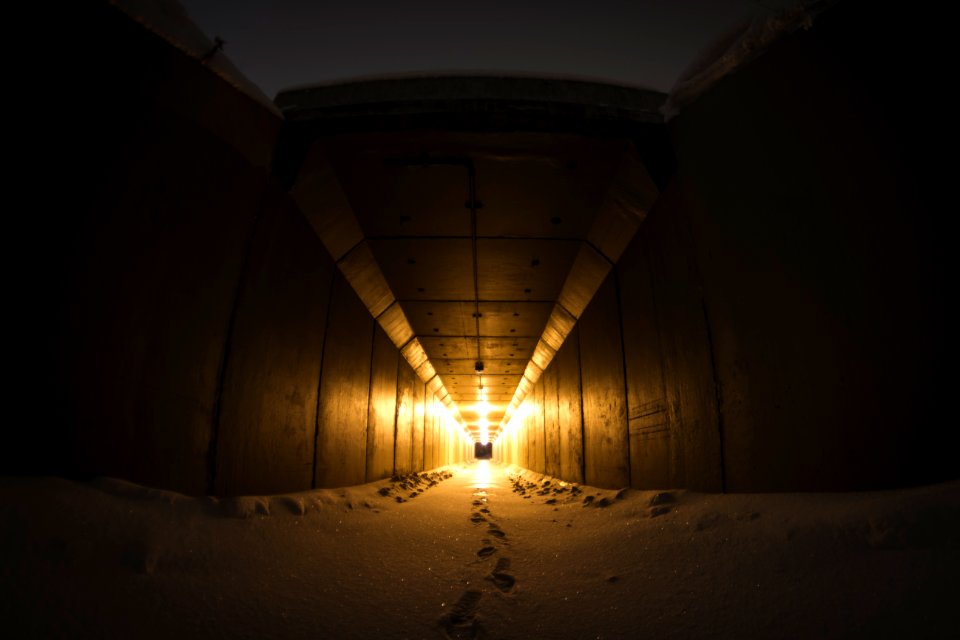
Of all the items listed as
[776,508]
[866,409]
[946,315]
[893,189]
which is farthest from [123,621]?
[893,189]

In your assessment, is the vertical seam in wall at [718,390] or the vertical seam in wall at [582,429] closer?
the vertical seam in wall at [718,390]

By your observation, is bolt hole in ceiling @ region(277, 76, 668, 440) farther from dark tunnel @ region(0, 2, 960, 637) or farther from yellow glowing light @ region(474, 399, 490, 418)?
yellow glowing light @ region(474, 399, 490, 418)

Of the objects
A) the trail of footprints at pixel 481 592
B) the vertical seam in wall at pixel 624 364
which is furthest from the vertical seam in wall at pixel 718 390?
the vertical seam in wall at pixel 624 364

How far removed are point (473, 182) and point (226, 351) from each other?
3093 mm

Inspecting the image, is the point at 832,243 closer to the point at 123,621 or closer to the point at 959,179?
the point at 959,179

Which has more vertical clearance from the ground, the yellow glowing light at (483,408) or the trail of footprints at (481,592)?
the yellow glowing light at (483,408)

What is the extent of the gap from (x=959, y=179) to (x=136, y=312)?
485cm

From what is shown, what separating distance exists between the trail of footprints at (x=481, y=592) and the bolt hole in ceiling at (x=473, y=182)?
3.69 metres

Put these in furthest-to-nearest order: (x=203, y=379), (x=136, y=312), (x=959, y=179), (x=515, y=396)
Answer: (x=515, y=396)
(x=203, y=379)
(x=136, y=312)
(x=959, y=179)

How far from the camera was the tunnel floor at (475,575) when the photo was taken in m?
1.67

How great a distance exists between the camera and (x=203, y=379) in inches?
136

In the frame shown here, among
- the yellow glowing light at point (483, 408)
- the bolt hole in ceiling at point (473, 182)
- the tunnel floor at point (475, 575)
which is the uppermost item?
the bolt hole in ceiling at point (473, 182)

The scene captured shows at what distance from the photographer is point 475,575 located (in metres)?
2.69

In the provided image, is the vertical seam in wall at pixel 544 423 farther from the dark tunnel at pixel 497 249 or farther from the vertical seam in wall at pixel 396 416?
the dark tunnel at pixel 497 249
